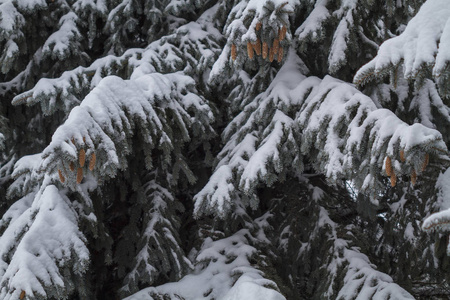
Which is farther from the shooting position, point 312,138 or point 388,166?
point 312,138

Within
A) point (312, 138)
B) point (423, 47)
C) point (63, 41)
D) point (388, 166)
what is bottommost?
point (312, 138)

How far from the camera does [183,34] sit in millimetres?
4609

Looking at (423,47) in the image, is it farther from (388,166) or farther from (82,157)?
(82,157)

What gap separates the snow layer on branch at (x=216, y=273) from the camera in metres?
3.28

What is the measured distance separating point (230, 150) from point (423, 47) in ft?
6.88

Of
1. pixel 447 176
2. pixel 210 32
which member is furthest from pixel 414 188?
pixel 210 32

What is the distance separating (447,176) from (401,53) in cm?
148

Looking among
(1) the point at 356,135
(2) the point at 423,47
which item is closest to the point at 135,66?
(1) the point at 356,135

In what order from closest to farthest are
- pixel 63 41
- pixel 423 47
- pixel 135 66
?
pixel 423 47 → pixel 135 66 → pixel 63 41

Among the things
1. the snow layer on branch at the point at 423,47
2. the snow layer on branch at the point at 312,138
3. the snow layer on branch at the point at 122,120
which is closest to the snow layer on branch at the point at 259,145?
the snow layer on branch at the point at 312,138

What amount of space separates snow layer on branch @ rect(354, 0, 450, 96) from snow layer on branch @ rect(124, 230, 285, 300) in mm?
1538

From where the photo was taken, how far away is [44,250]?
2.86m

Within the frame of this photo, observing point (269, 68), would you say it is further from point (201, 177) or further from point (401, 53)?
point (401, 53)

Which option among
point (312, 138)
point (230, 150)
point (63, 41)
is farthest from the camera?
point (63, 41)
